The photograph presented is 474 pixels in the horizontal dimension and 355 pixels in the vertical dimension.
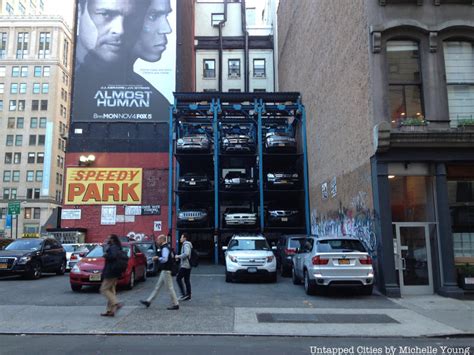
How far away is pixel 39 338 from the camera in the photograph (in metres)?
7.65

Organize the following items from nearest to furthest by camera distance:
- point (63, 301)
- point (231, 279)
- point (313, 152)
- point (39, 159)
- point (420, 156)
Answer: point (63, 301), point (420, 156), point (231, 279), point (313, 152), point (39, 159)

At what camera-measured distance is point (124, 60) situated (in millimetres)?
35438

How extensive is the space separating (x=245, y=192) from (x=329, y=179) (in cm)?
647

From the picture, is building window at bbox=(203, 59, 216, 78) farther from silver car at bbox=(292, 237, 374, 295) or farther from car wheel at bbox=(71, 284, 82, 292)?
silver car at bbox=(292, 237, 374, 295)

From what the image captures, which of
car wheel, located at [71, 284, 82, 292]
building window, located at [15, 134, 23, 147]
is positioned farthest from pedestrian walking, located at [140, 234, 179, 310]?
building window, located at [15, 134, 23, 147]

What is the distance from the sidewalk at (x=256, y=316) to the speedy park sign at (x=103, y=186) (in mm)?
19210

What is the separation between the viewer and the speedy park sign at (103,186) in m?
31.8

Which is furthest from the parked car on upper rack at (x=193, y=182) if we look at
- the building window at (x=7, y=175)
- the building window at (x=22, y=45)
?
the building window at (x=22, y=45)

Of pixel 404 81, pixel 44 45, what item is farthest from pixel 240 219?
pixel 44 45

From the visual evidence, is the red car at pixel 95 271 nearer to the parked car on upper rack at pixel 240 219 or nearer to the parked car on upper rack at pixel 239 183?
the parked car on upper rack at pixel 240 219

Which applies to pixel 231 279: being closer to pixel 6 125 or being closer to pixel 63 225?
pixel 63 225

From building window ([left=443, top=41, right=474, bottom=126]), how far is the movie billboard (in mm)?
23821

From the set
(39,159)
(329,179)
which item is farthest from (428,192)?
(39,159)

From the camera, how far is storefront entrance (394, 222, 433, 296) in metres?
13.2
